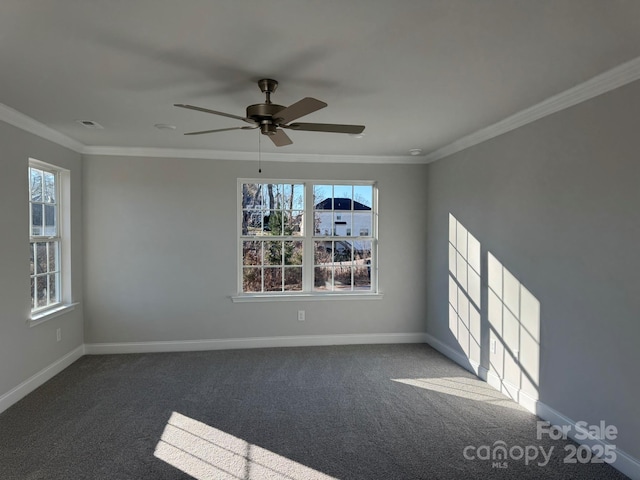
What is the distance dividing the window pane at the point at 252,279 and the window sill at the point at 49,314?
1921mm

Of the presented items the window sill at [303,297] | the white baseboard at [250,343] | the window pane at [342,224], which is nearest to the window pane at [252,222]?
the window sill at [303,297]

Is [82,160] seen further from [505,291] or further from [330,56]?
[505,291]

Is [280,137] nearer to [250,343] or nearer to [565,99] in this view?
[565,99]

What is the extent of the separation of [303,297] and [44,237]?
293 centimetres

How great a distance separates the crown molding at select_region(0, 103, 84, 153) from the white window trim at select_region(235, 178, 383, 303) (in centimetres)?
185

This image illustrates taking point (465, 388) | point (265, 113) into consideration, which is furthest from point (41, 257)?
point (465, 388)

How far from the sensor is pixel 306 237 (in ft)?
16.3

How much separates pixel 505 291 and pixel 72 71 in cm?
374

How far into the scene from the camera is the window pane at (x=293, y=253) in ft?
16.3

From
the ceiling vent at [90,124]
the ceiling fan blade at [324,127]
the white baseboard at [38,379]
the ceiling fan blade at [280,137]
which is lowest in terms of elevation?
the white baseboard at [38,379]

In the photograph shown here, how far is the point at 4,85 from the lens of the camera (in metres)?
2.57

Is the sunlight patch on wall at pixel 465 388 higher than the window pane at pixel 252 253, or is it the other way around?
the window pane at pixel 252 253

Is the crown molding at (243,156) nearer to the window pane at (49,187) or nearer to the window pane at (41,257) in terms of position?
the window pane at (49,187)

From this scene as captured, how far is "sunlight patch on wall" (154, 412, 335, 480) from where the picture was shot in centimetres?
232
